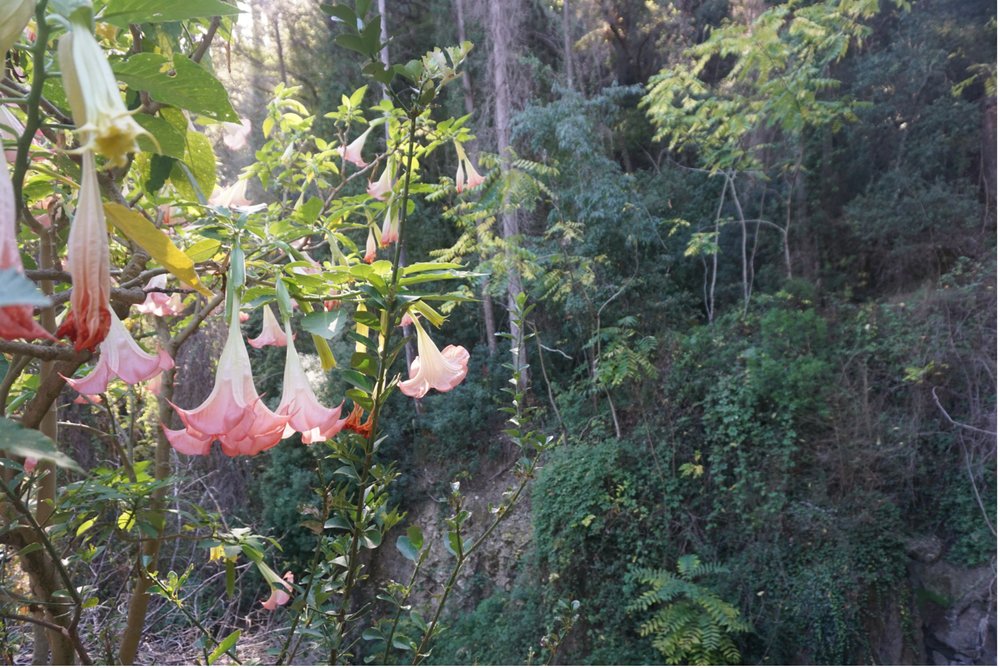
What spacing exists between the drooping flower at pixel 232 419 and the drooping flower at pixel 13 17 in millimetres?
177

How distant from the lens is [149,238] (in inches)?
11.5

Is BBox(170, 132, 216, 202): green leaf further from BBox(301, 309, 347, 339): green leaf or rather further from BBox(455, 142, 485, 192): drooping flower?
BBox(455, 142, 485, 192): drooping flower

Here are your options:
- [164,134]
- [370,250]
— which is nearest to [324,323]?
[164,134]

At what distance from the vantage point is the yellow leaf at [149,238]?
0.94ft

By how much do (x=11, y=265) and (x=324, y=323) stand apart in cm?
21

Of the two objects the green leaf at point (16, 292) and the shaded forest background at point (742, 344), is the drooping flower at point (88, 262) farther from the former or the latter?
the shaded forest background at point (742, 344)

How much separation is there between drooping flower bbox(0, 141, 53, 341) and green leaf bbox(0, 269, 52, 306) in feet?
0.16

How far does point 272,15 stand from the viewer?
523 centimetres

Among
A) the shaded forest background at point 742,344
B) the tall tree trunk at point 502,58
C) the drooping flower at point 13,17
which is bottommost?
the shaded forest background at point 742,344

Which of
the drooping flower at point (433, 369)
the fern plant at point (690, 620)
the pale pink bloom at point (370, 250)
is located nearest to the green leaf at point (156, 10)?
the drooping flower at point (433, 369)

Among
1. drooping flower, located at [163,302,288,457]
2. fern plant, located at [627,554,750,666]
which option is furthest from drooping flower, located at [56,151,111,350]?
fern plant, located at [627,554,750,666]

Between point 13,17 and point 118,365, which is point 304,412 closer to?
point 118,365

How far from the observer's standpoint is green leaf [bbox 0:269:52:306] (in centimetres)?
14

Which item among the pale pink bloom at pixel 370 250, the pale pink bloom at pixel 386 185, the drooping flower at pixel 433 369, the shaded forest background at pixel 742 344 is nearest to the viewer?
the drooping flower at pixel 433 369
